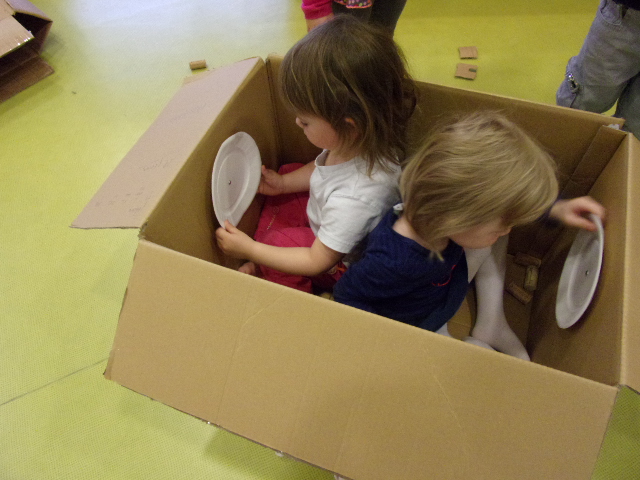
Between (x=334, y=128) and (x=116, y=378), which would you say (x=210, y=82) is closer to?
(x=334, y=128)

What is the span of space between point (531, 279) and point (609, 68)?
1.37ft

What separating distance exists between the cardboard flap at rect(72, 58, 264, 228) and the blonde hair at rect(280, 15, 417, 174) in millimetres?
147

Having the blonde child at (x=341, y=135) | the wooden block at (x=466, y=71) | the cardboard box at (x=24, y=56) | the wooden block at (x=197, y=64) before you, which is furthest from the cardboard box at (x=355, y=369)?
the cardboard box at (x=24, y=56)

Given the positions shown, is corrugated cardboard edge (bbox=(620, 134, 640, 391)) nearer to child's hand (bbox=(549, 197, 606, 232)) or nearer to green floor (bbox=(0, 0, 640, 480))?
child's hand (bbox=(549, 197, 606, 232))

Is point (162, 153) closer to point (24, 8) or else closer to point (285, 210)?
point (285, 210)

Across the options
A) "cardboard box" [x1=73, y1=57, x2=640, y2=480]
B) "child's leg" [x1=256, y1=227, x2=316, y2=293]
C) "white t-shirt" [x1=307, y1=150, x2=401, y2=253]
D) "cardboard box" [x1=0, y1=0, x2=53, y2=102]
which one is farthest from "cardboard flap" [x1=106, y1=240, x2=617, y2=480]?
"cardboard box" [x1=0, y1=0, x2=53, y2=102]

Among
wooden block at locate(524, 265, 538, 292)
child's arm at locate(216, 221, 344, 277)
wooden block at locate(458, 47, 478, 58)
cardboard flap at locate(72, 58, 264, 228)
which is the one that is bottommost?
wooden block at locate(524, 265, 538, 292)

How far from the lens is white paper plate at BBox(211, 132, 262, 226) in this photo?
691 mm

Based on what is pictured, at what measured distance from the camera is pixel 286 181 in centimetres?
90

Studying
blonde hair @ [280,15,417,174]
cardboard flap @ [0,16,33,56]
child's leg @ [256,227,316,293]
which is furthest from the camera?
cardboard flap @ [0,16,33,56]

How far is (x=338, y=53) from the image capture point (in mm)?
538

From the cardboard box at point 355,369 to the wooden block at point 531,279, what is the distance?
26 cm

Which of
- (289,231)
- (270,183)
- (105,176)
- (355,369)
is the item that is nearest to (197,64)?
(105,176)

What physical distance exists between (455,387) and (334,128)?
0.38 meters
